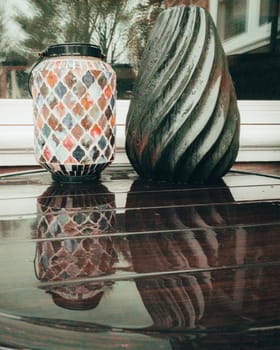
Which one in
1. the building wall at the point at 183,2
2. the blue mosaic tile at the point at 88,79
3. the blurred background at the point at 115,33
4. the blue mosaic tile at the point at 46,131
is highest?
the building wall at the point at 183,2

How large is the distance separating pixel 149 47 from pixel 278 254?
368 mm

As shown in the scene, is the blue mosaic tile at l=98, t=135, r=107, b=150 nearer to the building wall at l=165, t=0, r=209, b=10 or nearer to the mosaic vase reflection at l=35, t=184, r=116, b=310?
the mosaic vase reflection at l=35, t=184, r=116, b=310

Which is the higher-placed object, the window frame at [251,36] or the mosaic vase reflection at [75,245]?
the window frame at [251,36]

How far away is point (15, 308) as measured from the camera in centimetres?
21

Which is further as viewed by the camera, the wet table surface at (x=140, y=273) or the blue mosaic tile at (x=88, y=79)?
the blue mosaic tile at (x=88, y=79)

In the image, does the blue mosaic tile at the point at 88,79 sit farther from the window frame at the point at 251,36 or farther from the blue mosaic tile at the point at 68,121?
the window frame at the point at 251,36

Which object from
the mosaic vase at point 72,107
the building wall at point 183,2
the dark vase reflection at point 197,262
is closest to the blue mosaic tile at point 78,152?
the mosaic vase at point 72,107

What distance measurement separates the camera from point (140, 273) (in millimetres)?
258

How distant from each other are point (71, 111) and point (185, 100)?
15 centimetres

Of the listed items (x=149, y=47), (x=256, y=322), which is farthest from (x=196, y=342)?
(x=149, y=47)

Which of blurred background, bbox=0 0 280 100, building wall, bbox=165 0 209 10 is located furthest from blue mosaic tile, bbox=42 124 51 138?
building wall, bbox=165 0 209 10

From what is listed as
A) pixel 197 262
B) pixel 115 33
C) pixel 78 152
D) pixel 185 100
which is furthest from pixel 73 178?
pixel 115 33

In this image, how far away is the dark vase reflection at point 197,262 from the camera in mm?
204

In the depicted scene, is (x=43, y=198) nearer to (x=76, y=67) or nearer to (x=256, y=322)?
(x=76, y=67)
